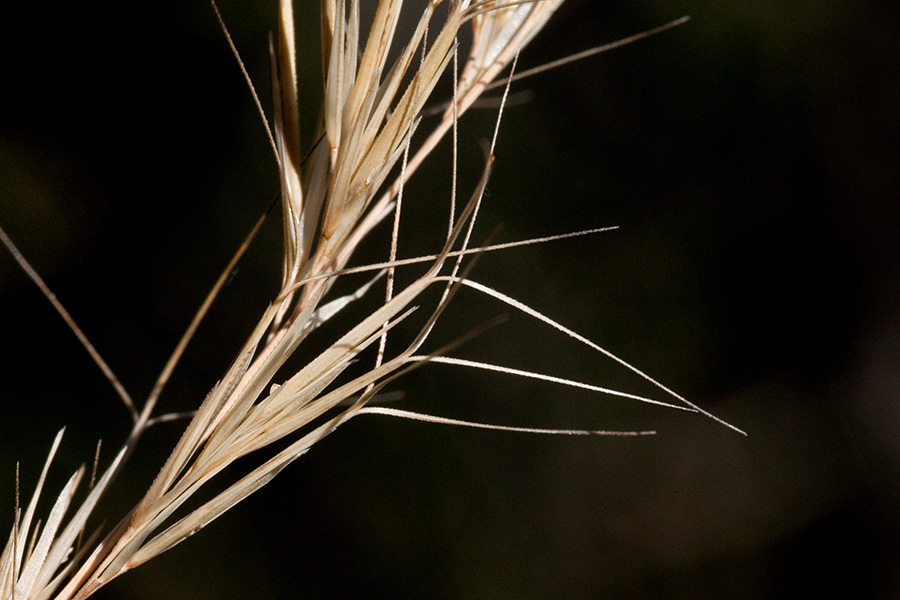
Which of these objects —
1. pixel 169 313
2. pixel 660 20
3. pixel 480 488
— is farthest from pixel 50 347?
pixel 660 20

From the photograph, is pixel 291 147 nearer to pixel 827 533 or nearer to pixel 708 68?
pixel 708 68

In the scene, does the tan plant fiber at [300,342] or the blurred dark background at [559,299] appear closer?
the tan plant fiber at [300,342]

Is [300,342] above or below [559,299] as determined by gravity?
above

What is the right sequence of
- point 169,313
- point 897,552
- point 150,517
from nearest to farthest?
point 150,517, point 169,313, point 897,552

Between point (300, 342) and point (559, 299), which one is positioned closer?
point (300, 342)

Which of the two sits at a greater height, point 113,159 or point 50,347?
point 113,159

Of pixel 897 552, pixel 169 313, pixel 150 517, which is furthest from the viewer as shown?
pixel 897 552

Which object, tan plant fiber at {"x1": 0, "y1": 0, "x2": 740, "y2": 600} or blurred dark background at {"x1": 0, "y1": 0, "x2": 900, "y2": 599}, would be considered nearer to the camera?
tan plant fiber at {"x1": 0, "y1": 0, "x2": 740, "y2": 600}

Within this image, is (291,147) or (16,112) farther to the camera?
(16,112)
